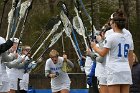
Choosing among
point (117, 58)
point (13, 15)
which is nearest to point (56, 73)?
point (13, 15)

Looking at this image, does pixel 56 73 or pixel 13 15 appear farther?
pixel 56 73

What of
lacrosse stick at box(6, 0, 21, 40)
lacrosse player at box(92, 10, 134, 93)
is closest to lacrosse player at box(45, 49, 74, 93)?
lacrosse stick at box(6, 0, 21, 40)

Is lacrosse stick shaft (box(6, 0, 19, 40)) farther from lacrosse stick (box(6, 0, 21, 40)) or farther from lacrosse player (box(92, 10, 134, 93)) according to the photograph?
lacrosse player (box(92, 10, 134, 93))

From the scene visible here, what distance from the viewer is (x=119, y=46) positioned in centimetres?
948

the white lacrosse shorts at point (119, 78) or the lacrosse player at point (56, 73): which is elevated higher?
the lacrosse player at point (56, 73)

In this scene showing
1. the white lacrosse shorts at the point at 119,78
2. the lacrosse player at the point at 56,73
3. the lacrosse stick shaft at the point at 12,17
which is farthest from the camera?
the lacrosse player at the point at 56,73

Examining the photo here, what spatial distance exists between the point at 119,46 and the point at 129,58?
0.39 meters

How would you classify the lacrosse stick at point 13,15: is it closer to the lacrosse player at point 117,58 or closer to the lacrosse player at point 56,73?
the lacrosse player at point 117,58

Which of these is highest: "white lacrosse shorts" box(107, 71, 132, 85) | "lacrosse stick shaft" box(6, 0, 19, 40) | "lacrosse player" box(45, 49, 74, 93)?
"lacrosse stick shaft" box(6, 0, 19, 40)

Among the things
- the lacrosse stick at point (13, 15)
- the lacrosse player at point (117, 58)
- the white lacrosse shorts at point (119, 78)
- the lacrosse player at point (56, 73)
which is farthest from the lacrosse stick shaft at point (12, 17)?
the lacrosse player at point (56, 73)

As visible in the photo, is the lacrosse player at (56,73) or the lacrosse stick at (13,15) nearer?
the lacrosse stick at (13,15)

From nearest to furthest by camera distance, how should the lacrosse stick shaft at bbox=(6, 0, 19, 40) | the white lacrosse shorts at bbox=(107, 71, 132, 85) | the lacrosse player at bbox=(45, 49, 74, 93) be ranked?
the white lacrosse shorts at bbox=(107, 71, 132, 85) < the lacrosse stick shaft at bbox=(6, 0, 19, 40) < the lacrosse player at bbox=(45, 49, 74, 93)

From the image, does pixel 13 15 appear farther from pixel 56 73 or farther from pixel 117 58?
pixel 56 73

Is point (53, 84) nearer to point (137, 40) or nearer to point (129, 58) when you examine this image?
point (129, 58)
